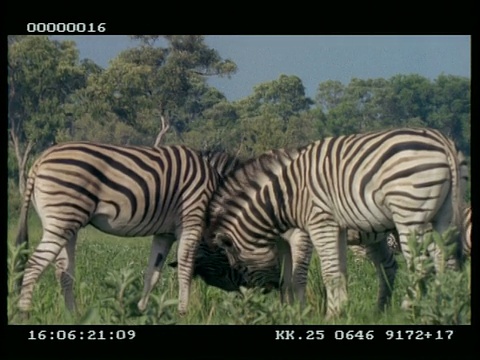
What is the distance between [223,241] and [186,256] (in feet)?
1.18

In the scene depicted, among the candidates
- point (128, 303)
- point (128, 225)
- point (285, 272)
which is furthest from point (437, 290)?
point (128, 225)

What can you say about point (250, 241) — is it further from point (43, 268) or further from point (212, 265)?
point (43, 268)

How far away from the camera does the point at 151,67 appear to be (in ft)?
31.3

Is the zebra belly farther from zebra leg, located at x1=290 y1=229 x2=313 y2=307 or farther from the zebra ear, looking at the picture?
zebra leg, located at x1=290 y1=229 x2=313 y2=307

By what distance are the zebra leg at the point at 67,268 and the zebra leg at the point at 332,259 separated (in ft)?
6.54

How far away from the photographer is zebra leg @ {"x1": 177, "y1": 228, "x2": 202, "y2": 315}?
931cm

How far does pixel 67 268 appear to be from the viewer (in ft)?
29.9

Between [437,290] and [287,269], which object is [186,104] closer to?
[287,269]

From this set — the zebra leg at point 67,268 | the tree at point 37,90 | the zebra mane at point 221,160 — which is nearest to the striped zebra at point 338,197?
the zebra mane at point 221,160

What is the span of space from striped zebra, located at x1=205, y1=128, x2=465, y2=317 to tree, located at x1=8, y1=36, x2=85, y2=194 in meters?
1.56
